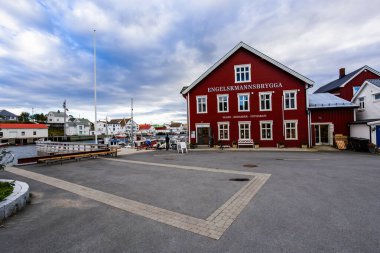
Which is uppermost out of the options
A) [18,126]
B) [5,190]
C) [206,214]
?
[18,126]

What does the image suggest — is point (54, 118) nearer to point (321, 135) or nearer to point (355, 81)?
point (321, 135)

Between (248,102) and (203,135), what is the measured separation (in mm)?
6719

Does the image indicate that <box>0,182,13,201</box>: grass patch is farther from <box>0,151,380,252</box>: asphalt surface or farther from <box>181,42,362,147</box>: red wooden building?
<box>181,42,362,147</box>: red wooden building

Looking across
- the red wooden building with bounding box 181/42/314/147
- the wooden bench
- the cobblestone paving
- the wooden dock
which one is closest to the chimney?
the red wooden building with bounding box 181/42/314/147

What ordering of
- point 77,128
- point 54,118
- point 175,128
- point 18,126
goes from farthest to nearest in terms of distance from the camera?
point 175,128 < point 77,128 < point 54,118 < point 18,126

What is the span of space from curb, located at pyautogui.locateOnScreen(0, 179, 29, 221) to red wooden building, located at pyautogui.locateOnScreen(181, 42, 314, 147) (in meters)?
19.3

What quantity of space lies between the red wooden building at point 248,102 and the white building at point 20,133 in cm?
6759

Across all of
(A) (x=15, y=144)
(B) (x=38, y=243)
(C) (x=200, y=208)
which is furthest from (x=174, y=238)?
(A) (x=15, y=144)

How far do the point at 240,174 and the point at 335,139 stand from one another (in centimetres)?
1688

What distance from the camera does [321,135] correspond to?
73.4 ft

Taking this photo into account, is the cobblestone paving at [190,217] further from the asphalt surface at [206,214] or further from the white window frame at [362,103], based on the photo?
the white window frame at [362,103]

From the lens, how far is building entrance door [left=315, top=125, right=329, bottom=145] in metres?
22.2

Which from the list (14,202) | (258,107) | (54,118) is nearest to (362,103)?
(258,107)

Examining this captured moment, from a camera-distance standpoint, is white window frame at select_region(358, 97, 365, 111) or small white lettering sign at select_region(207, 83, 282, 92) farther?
white window frame at select_region(358, 97, 365, 111)
